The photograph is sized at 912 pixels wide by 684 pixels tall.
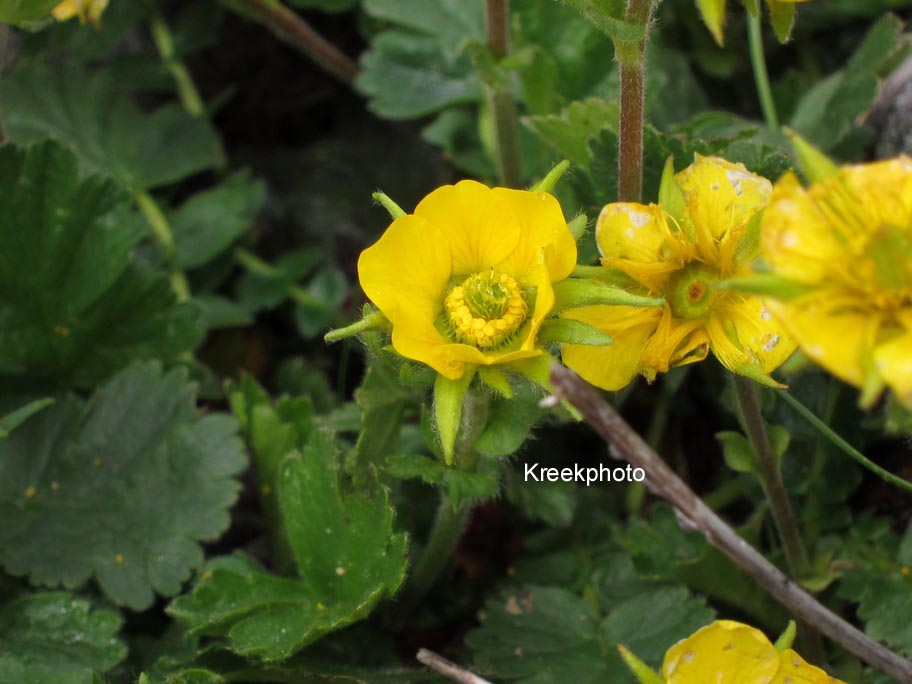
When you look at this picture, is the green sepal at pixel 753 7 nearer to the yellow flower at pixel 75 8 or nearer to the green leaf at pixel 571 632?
the green leaf at pixel 571 632

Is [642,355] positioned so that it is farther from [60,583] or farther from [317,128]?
[317,128]

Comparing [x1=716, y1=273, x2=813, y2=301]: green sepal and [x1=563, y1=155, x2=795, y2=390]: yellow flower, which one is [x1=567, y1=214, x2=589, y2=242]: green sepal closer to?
[x1=563, y1=155, x2=795, y2=390]: yellow flower

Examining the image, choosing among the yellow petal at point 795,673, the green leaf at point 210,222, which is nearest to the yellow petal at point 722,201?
the yellow petal at point 795,673

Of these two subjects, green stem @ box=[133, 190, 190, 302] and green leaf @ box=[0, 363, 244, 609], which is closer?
green leaf @ box=[0, 363, 244, 609]

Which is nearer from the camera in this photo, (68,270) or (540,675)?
(540,675)

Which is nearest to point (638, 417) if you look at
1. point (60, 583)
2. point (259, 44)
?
point (60, 583)

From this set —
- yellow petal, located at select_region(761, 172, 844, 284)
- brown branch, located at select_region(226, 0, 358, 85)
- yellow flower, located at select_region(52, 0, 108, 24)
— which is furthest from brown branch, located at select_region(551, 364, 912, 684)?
brown branch, located at select_region(226, 0, 358, 85)
